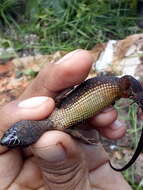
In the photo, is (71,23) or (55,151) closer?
(55,151)

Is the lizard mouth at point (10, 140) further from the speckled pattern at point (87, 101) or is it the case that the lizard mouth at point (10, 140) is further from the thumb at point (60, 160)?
the speckled pattern at point (87, 101)

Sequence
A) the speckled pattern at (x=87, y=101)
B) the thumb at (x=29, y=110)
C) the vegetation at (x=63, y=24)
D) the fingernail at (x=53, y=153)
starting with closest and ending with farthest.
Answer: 1. the fingernail at (x=53, y=153)
2. the thumb at (x=29, y=110)
3. the speckled pattern at (x=87, y=101)
4. the vegetation at (x=63, y=24)

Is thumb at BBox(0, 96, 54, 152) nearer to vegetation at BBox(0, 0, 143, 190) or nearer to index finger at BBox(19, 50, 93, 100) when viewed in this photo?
index finger at BBox(19, 50, 93, 100)

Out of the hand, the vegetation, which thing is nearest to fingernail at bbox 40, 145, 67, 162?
the hand

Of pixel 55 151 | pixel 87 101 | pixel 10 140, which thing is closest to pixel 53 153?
pixel 55 151

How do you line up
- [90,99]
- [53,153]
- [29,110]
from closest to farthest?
1. [53,153]
2. [29,110]
3. [90,99]

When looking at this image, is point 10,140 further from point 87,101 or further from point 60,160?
point 87,101

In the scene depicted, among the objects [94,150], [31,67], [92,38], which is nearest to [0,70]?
[31,67]

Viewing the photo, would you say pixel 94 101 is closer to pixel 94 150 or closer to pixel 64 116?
pixel 64 116

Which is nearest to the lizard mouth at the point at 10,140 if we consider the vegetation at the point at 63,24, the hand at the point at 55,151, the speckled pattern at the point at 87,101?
the hand at the point at 55,151
